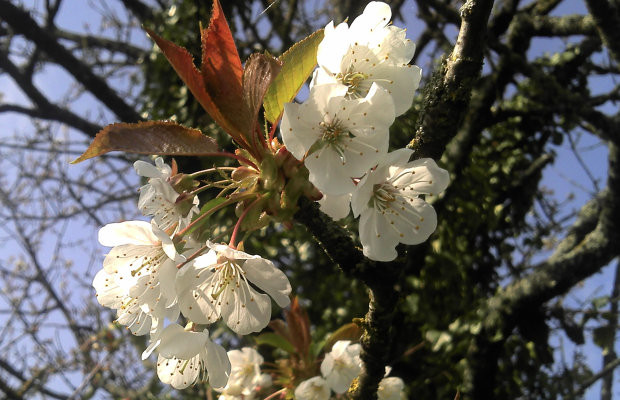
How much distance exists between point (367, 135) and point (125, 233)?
1.25 feet

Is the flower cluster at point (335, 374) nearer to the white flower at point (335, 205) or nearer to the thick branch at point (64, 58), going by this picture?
the white flower at point (335, 205)

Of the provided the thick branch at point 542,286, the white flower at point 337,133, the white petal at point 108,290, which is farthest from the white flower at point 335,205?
the thick branch at point 542,286

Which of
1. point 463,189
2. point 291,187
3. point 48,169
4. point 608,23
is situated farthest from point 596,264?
point 48,169

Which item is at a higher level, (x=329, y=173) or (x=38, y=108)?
(x=38, y=108)

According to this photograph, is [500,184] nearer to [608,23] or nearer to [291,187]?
[608,23]

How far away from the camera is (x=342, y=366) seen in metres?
1.07

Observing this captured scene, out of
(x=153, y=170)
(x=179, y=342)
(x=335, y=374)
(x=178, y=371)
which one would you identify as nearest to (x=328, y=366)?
(x=335, y=374)

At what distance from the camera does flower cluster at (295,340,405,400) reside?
3.42 feet

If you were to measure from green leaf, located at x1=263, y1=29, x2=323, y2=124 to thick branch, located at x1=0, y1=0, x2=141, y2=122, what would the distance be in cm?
196

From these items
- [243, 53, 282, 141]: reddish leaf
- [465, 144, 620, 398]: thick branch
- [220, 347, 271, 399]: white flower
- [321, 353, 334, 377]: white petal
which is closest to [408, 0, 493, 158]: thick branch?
[243, 53, 282, 141]: reddish leaf

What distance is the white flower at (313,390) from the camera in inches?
40.8

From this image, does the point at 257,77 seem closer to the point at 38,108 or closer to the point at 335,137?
the point at 335,137

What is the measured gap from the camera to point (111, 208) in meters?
3.56

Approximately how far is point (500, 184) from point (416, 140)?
5.75 ft
